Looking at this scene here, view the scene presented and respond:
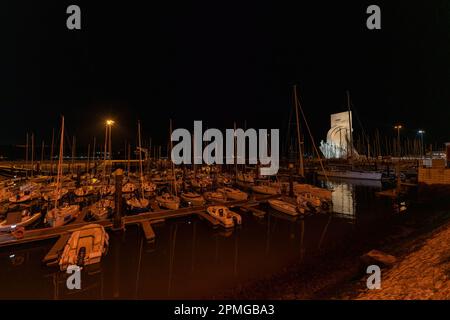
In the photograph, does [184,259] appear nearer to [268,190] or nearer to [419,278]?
[419,278]

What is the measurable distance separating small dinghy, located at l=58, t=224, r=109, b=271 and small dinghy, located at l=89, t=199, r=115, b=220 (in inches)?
180

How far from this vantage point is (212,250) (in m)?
13.2

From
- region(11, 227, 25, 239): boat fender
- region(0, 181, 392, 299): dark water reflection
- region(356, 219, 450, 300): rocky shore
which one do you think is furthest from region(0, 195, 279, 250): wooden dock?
region(356, 219, 450, 300): rocky shore

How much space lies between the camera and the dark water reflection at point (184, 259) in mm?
9367

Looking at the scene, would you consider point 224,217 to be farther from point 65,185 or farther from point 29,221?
point 65,185

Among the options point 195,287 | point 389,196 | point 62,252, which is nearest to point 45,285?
point 62,252

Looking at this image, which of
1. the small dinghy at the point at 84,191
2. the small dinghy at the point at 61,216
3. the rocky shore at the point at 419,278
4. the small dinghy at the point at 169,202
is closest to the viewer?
the rocky shore at the point at 419,278

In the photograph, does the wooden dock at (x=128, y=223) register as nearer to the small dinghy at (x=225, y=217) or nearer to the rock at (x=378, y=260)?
the small dinghy at (x=225, y=217)

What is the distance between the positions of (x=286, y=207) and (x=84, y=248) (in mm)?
14923

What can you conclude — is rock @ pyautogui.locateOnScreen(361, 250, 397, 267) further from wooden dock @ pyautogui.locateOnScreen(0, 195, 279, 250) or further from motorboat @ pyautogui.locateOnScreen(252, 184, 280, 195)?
motorboat @ pyautogui.locateOnScreen(252, 184, 280, 195)

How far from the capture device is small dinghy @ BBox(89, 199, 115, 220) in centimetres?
1687

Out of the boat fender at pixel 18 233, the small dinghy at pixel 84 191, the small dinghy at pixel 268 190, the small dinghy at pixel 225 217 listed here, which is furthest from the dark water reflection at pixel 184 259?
the small dinghy at pixel 84 191

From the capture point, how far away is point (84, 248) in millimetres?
11180

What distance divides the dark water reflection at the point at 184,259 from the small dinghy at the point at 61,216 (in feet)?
5.01
